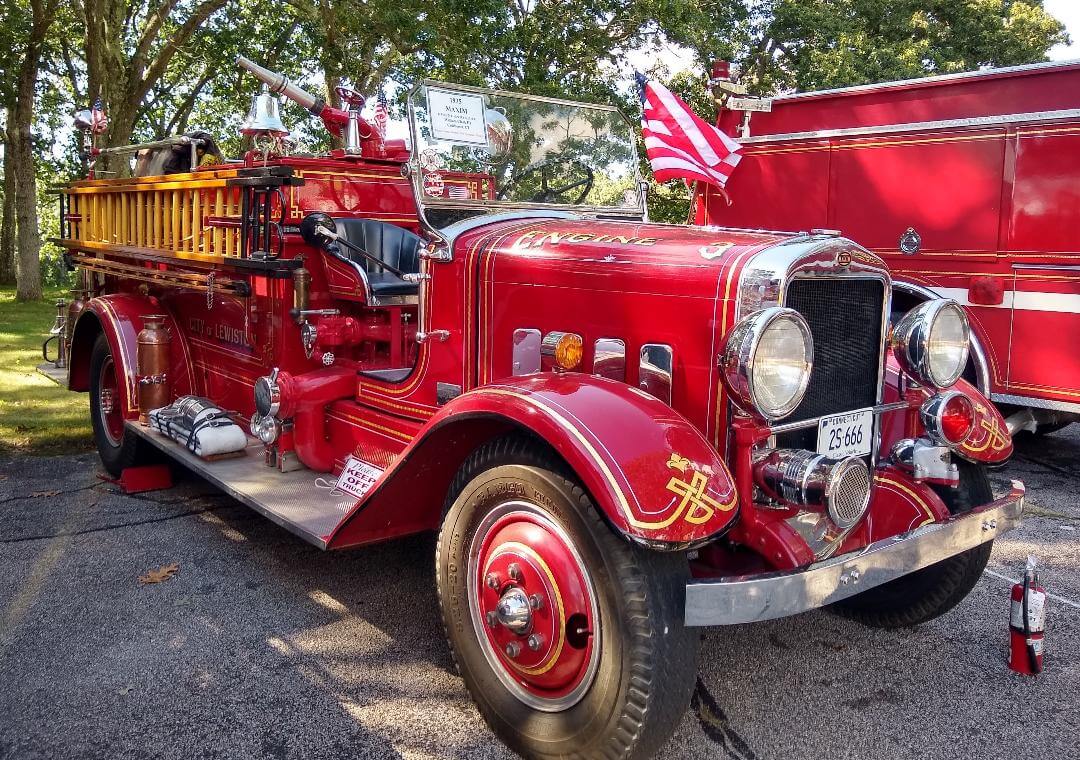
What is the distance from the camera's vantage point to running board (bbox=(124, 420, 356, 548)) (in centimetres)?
334

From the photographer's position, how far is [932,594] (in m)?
3.22

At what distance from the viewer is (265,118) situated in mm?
4273

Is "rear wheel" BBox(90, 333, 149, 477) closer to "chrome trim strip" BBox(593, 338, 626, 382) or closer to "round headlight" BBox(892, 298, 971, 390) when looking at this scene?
"chrome trim strip" BBox(593, 338, 626, 382)

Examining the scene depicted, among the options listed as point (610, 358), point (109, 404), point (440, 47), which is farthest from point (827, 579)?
point (440, 47)

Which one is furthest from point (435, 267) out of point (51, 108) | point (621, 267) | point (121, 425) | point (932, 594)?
point (51, 108)

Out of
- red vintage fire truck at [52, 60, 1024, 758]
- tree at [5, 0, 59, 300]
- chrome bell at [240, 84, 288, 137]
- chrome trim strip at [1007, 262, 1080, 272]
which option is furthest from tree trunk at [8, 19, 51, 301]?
chrome trim strip at [1007, 262, 1080, 272]

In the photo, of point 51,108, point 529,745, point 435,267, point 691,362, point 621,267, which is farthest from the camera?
point 51,108

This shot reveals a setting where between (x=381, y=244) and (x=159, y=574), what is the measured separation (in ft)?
6.13

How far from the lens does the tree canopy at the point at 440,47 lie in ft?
40.3

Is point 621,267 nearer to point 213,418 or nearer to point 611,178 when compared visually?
point 611,178

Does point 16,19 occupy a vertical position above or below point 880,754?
above

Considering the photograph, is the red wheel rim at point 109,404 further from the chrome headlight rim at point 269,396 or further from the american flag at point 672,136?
the american flag at point 672,136

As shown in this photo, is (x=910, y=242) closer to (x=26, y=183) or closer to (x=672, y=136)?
(x=672, y=136)

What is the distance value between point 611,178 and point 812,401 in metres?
1.66
